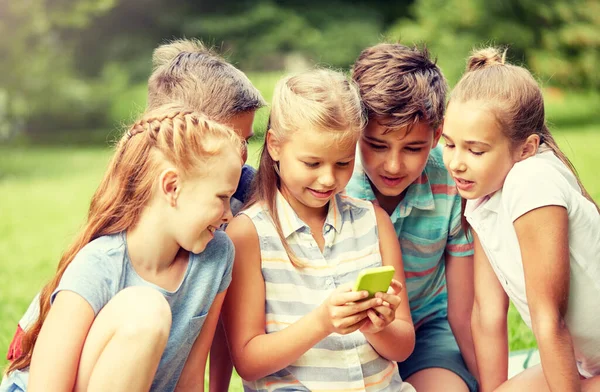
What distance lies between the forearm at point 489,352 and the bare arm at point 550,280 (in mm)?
421

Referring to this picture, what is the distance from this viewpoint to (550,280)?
2.46 m

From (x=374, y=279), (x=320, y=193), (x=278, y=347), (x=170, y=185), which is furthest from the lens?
(x=320, y=193)

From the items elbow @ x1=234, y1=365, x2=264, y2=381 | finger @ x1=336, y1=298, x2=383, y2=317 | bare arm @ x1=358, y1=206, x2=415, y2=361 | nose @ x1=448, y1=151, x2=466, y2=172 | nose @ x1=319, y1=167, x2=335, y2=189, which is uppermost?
nose @ x1=319, y1=167, x2=335, y2=189

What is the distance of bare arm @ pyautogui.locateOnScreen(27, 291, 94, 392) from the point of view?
218cm

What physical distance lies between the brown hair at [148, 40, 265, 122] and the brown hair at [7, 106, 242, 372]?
1.27 ft

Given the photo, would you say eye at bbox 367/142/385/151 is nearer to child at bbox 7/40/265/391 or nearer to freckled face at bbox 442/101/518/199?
freckled face at bbox 442/101/518/199

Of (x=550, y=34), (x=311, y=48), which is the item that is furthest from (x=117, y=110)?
(x=550, y=34)

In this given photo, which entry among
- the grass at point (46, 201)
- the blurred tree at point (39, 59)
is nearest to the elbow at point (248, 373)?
the grass at point (46, 201)

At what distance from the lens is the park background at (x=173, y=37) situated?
11727 millimetres

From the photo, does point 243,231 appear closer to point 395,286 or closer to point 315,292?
point 315,292

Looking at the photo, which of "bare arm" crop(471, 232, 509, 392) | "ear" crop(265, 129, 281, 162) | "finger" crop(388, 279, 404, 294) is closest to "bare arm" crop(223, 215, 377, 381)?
"finger" crop(388, 279, 404, 294)

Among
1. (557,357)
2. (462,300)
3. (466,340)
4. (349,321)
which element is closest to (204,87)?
(349,321)

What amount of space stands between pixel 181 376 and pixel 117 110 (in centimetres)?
1540

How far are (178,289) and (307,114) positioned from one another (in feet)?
2.28
